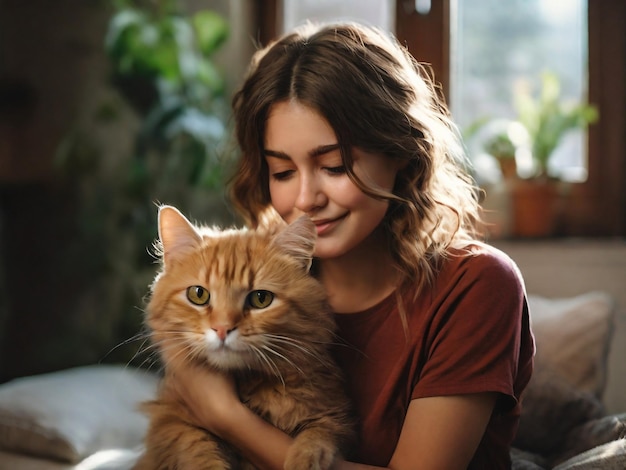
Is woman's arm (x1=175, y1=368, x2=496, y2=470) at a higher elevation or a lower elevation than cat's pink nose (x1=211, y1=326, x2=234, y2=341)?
lower

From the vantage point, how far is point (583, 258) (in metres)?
2.96

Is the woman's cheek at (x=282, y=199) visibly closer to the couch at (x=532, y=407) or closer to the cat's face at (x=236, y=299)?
the cat's face at (x=236, y=299)

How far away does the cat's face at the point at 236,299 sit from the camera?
1.36 m

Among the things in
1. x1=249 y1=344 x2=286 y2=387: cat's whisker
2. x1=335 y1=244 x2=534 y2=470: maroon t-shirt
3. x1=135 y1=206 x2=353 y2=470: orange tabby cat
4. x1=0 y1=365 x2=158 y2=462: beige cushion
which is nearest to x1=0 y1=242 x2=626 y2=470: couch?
x1=0 y1=365 x2=158 y2=462: beige cushion

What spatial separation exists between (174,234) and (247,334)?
29 centimetres

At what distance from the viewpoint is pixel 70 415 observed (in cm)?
208

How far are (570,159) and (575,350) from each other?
1.22 meters

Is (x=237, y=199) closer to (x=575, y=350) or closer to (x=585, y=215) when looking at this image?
(x=575, y=350)

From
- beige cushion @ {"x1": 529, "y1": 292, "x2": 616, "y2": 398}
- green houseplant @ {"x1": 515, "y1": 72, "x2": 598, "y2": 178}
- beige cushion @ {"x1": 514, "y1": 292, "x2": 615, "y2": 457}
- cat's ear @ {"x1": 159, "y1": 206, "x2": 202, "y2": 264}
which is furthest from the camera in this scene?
green houseplant @ {"x1": 515, "y1": 72, "x2": 598, "y2": 178}

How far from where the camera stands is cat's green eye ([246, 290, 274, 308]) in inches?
56.0

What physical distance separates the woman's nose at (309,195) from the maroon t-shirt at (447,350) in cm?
28

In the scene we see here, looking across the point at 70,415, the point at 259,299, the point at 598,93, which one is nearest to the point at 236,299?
the point at 259,299

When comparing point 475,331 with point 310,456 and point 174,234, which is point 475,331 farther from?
point 174,234

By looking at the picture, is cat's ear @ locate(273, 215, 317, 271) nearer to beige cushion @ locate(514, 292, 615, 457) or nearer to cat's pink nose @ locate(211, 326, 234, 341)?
cat's pink nose @ locate(211, 326, 234, 341)
